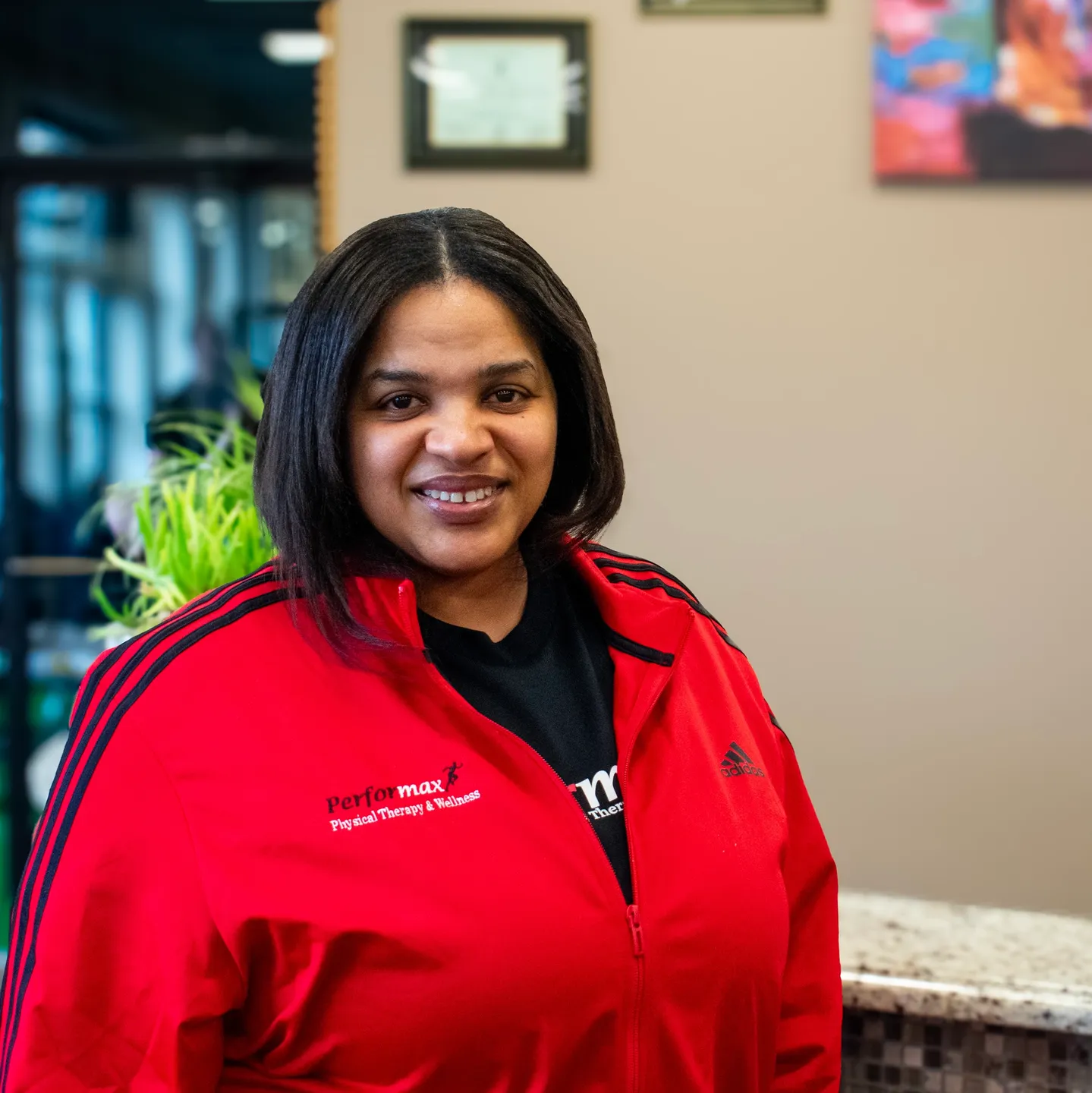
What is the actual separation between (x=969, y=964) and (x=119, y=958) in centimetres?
83

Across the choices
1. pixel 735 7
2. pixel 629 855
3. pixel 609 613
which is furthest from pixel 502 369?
pixel 735 7

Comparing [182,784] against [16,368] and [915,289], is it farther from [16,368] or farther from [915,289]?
[16,368]

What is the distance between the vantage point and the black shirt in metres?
1.08

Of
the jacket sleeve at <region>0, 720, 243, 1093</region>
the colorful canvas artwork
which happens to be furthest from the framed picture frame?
the jacket sleeve at <region>0, 720, 243, 1093</region>

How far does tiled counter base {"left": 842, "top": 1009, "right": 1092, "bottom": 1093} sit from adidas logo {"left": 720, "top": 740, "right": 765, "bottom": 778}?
0.30 meters

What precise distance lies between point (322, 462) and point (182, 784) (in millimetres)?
288

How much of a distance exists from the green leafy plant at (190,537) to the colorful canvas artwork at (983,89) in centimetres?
160

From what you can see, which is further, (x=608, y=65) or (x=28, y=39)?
(x=28, y=39)

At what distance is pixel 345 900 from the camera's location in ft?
3.14

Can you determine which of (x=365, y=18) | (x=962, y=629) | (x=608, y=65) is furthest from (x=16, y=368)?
(x=962, y=629)

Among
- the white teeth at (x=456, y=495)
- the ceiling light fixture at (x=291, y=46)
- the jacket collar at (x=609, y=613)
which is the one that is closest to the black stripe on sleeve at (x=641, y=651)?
the jacket collar at (x=609, y=613)

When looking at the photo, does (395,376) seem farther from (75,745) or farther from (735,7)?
(735,7)

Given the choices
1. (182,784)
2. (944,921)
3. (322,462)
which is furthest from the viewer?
(944,921)

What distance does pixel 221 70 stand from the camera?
355cm
